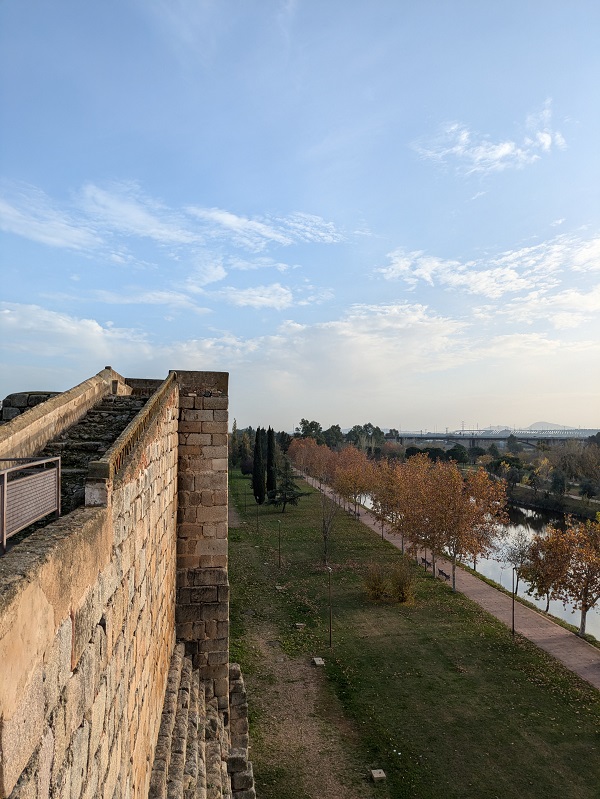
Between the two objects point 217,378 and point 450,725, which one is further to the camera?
point 450,725

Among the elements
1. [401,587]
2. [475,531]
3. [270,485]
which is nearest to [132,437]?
[401,587]

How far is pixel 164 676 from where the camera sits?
6293mm

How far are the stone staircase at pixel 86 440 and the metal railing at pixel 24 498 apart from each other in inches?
11.0

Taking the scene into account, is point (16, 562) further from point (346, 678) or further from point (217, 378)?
point (346, 678)

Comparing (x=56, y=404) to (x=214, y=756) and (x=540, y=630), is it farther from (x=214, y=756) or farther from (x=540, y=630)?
(x=540, y=630)

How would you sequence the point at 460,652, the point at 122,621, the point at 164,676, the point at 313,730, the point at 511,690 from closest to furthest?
the point at 122,621
the point at 164,676
the point at 313,730
the point at 511,690
the point at 460,652

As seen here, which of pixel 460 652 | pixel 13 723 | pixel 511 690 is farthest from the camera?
pixel 460 652

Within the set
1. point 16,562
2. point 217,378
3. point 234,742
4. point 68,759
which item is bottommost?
point 234,742

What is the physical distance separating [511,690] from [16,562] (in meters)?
13.9

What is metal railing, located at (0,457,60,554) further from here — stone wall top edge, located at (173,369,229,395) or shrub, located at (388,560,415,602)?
shrub, located at (388,560,415,602)

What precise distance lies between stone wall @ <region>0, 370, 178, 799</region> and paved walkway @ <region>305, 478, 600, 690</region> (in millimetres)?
13237

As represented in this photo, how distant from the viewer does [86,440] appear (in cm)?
540

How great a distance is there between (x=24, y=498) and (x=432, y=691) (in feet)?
40.6

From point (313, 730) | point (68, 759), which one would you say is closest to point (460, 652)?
point (313, 730)
